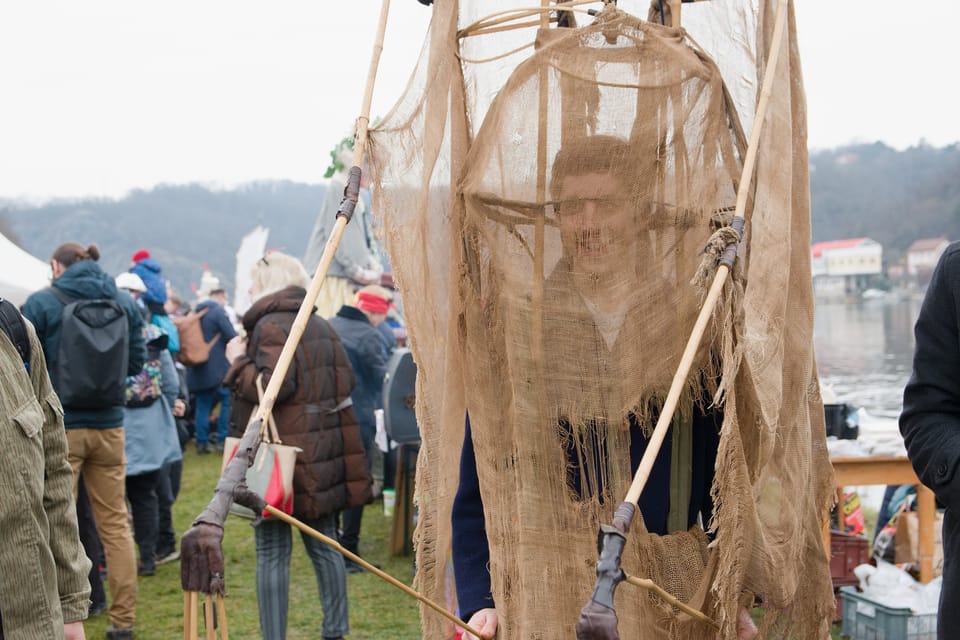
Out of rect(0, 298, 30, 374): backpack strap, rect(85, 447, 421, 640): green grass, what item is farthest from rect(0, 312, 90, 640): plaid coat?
Result: rect(85, 447, 421, 640): green grass

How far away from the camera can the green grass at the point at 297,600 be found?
569 centimetres

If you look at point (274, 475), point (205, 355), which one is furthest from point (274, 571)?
point (205, 355)

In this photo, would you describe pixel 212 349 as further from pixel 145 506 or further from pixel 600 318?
pixel 600 318

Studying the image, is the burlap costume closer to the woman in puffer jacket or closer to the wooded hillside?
the woman in puffer jacket

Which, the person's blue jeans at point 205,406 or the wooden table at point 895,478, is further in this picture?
the person's blue jeans at point 205,406

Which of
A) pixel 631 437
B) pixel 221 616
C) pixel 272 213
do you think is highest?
pixel 272 213

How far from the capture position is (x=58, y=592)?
2.74 meters

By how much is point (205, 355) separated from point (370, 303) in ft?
13.9

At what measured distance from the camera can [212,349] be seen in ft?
37.0

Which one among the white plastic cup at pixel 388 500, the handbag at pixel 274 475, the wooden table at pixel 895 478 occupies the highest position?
the handbag at pixel 274 475

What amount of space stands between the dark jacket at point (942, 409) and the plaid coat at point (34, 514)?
84.8 inches

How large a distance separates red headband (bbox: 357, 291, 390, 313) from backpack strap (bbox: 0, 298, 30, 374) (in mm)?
4708

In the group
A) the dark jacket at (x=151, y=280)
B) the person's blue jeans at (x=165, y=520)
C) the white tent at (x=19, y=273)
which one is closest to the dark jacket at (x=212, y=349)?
the white tent at (x=19, y=273)

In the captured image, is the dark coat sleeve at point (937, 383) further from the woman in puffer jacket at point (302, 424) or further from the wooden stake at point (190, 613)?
the woman in puffer jacket at point (302, 424)
